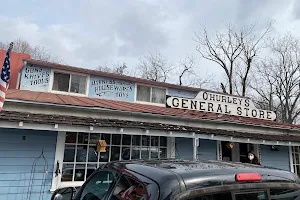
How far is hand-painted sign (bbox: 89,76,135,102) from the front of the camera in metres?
11.8

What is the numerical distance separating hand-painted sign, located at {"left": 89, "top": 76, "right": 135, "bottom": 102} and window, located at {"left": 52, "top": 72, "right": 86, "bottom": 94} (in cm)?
41

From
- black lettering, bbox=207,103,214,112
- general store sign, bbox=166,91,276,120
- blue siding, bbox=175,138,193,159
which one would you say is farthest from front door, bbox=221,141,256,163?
blue siding, bbox=175,138,193,159

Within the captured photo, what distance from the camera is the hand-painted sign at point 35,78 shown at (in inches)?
417

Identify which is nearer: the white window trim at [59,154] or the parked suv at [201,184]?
the parked suv at [201,184]

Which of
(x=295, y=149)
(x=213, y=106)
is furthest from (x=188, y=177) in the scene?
(x=295, y=149)

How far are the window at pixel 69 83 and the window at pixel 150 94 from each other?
9.24ft

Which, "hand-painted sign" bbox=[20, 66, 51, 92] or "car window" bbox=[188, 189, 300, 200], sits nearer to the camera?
"car window" bbox=[188, 189, 300, 200]

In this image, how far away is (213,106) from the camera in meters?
11.2

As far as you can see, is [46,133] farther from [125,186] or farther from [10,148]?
[125,186]

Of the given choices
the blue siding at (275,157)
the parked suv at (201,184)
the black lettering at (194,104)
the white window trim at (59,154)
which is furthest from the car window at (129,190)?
the blue siding at (275,157)

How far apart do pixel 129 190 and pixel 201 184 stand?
0.57 metres

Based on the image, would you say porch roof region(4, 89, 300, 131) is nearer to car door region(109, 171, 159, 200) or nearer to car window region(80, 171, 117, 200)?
car window region(80, 171, 117, 200)

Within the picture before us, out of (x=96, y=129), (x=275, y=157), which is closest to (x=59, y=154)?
(x=96, y=129)

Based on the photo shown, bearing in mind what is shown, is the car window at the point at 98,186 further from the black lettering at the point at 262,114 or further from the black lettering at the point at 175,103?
the black lettering at the point at 262,114
